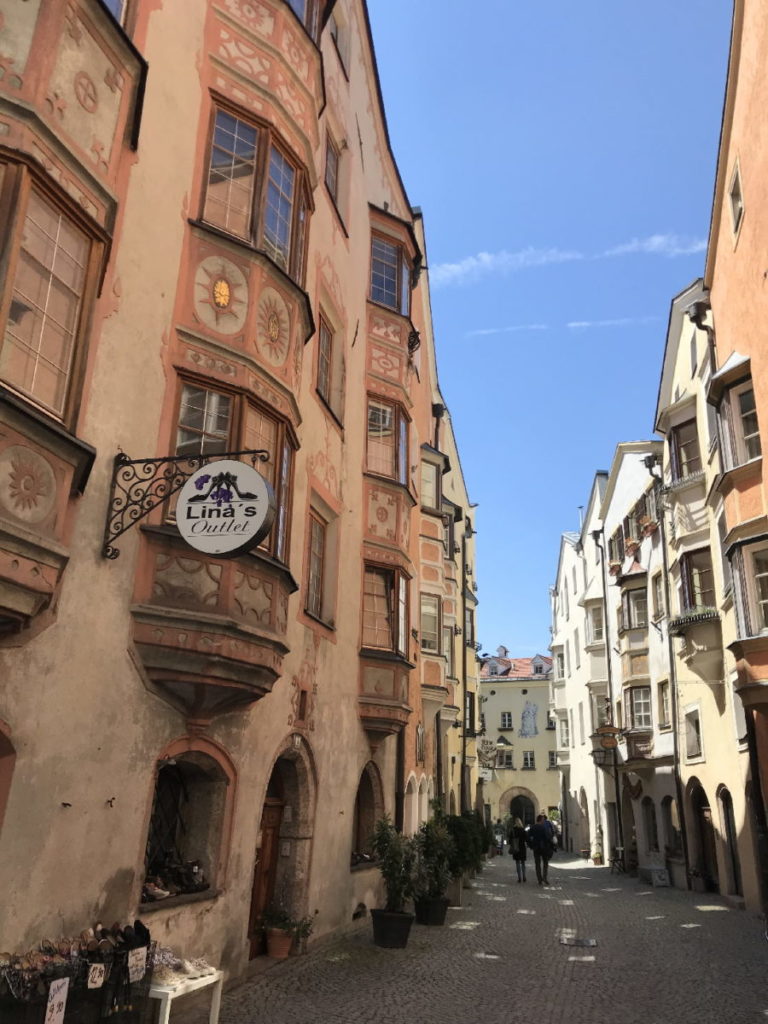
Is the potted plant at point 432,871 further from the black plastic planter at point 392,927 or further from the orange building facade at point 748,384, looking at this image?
the orange building facade at point 748,384

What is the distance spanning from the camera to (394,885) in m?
13.2

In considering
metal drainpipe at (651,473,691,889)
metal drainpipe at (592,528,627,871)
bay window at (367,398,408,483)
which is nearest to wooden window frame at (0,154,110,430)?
bay window at (367,398,408,483)

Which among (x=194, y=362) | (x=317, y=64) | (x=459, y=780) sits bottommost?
(x=459, y=780)

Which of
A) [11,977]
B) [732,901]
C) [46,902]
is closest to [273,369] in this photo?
[46,902]

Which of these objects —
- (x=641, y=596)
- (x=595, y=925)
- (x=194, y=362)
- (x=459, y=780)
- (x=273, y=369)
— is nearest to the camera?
(x=194, y=362)

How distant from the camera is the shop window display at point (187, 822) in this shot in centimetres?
934

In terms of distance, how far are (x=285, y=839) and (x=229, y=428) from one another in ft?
21.0

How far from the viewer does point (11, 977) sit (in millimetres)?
5840

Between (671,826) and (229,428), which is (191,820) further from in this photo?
(671,826)

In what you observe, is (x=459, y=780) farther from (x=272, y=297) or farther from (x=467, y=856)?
(x=272, y=297)

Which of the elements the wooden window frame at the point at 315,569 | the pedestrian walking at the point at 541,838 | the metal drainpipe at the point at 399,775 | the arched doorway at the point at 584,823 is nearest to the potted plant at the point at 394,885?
the wooden window frame at the point at 315,569

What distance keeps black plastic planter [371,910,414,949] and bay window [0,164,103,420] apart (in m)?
9.50

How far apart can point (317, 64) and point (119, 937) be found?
11880 millimetres

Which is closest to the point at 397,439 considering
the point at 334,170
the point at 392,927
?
the point at 334,170
